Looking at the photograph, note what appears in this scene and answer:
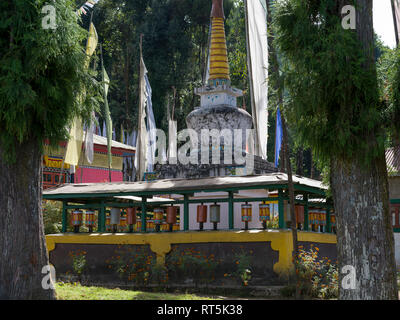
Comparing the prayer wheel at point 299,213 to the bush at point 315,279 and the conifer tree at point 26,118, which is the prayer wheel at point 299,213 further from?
the conifer tree at point 26,118

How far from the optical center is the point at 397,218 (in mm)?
17953

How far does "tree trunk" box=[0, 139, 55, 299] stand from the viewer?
30.1 ft

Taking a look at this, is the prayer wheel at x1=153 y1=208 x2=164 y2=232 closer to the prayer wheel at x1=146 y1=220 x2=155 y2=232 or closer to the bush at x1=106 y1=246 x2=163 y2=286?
A: the prayer wheel at x1=146 y1=220 x2=155 y2=232

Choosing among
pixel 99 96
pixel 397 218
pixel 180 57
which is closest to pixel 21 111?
pixel 99 96

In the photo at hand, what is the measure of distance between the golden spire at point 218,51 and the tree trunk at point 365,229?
15.8 m

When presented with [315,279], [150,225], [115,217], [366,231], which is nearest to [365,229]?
[366,231]

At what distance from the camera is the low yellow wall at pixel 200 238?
1373 cm

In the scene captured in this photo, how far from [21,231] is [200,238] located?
20.7 feet

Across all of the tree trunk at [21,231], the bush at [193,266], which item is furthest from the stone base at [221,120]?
the tree trunk at [21,231]

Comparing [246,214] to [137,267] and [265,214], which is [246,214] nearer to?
[265,214]

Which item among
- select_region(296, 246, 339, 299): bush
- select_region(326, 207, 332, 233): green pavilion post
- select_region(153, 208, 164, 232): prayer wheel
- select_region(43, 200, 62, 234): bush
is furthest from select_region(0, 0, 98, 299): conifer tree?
select_region(43, 200, 62, 234): bush

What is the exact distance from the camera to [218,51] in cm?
2494

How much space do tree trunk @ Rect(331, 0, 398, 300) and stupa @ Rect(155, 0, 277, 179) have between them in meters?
10.9
